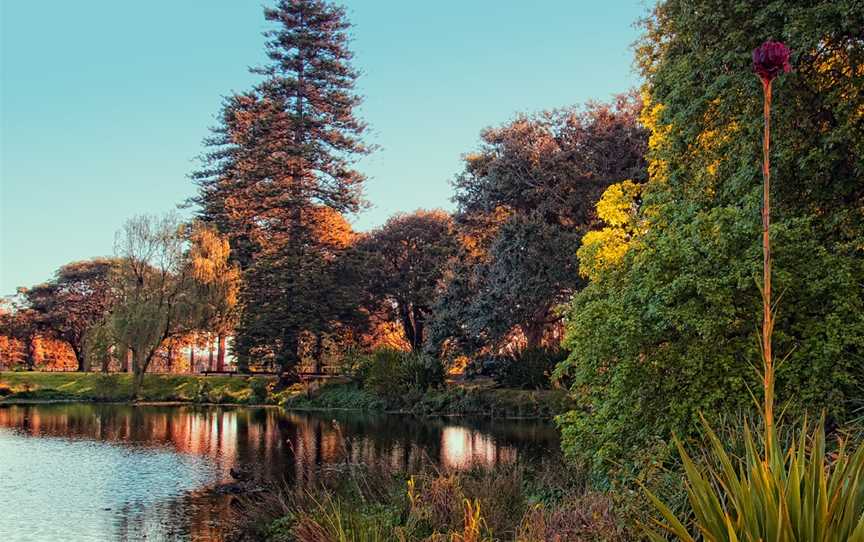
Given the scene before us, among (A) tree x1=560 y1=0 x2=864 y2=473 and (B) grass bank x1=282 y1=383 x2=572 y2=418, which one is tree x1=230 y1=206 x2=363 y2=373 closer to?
(B) grass bank x1=282 y1=383 x2=572 y2=418

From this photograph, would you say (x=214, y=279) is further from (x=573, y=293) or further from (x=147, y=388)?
(x=573, y=293)

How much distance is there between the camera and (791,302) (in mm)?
8414

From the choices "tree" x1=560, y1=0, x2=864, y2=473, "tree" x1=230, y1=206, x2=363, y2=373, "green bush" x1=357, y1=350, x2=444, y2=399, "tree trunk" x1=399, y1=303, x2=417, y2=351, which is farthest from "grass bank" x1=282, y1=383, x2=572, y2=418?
"tree" x1=560, y1=0, x2=864, y2=473

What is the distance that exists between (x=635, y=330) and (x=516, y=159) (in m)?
20.1

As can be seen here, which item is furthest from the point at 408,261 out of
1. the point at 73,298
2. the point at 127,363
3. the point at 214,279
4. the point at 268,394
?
the point at 73,298

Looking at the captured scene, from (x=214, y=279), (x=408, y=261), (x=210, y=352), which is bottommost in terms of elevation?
(x=210, y=352)

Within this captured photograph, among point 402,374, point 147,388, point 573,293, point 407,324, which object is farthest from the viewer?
point 407,324

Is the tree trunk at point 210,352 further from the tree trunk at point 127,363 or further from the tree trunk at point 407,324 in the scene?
the tree trunk at point 407,324

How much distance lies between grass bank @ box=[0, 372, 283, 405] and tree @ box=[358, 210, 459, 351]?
28.0ft

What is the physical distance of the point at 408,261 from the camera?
4169cm

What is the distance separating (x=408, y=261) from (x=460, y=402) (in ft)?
47.9

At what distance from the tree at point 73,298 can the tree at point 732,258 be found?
160 feet

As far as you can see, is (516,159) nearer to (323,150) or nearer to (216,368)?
(323,150)

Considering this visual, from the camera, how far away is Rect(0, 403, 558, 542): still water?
11.5 meters
